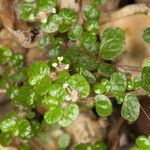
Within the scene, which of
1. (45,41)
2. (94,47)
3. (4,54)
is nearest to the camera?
(94,47)

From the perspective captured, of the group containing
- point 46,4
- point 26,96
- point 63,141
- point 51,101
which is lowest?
point 63,141

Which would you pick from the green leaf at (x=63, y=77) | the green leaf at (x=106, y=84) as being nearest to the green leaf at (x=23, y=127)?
the green leaf at (x=63, y=77)

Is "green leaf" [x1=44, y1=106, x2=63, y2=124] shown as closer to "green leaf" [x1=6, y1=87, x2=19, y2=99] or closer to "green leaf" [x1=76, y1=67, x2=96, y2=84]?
"green leaf" [x1=76, y1=67, x2=96, y2=84]

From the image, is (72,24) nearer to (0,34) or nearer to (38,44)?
(38,44)

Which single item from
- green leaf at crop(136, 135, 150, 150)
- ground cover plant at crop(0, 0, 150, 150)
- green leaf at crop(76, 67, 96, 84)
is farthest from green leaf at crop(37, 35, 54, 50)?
green leaf at crop(136, 135, 150, 150)

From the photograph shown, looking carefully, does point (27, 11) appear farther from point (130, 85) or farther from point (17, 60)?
point (130, 85)

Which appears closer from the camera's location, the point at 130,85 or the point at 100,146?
the point at 130,85

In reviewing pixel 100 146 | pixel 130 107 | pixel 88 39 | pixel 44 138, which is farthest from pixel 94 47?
pixel 44 138

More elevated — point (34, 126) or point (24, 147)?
point (34, 126)
